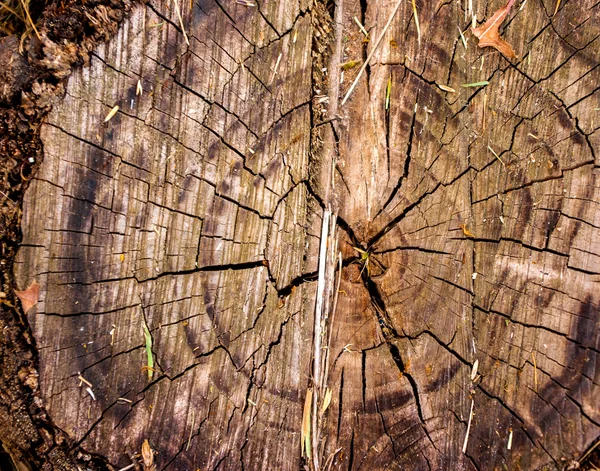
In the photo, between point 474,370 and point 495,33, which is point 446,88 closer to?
point 495,33

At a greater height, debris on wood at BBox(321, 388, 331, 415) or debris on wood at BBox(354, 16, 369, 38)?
debris on wood at BBox(354, 16, 369, 38)

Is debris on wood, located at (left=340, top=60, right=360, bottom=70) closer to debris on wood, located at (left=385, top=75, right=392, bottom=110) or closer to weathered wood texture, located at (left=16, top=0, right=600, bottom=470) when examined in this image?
weathered wood texture, located at (left=16, top=0, right=600, bottom=470)

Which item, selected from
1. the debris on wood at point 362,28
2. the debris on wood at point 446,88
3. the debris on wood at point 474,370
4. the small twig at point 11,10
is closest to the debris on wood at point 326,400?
the debris on wood at point 474,370

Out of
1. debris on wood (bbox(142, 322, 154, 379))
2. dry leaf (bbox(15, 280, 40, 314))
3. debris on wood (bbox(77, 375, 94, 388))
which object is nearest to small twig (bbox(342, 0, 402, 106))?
debris on wood (bbox(142, 322, 154, 379))

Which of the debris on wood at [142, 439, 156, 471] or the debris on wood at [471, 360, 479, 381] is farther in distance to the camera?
the debris on wood at [471, 360, 479, 381]

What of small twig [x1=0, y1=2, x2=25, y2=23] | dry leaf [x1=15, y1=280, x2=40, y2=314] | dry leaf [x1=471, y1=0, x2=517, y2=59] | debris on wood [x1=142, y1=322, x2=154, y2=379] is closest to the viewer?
dry leaf [x1=15, y1=280, x2=40, y2=314]

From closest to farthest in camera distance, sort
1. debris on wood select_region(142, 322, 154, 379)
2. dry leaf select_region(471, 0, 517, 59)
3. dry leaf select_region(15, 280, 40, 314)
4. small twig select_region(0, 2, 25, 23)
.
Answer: dry leaf select_region(15, 280, 40, 314)
debris on wood select_region(142, 322, 154, 379)
small twig select_region(0, 2, 25, 23)
dry leaf select_region(471, 0, 517, 59)

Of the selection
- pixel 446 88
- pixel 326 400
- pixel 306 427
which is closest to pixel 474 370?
pixel 326 400
